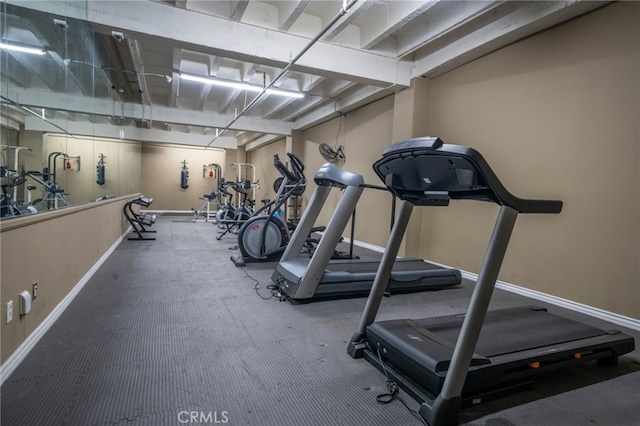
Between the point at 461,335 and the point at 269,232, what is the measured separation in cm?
365

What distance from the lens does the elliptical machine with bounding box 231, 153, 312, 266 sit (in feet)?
15.7

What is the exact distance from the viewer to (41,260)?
2324 millimetres

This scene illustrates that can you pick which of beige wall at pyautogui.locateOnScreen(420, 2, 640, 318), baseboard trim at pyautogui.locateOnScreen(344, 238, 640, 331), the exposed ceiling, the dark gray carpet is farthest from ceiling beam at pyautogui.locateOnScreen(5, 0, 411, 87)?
baseboard trim at pyautogui.locateOnScreen(344, 238, 640, 331)

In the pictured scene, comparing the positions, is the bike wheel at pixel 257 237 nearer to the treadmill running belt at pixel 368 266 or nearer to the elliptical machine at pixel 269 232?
the elliptical machine at pixel 269 232

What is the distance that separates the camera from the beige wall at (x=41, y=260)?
1.84 metres

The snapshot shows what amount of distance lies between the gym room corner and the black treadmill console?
2 centimetres

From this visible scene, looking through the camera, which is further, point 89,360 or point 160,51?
point 160,51

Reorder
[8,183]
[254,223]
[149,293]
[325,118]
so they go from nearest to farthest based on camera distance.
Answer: [8,183] < [149,293] < [254,223] < [325,118]

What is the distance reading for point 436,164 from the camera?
1.71 meters

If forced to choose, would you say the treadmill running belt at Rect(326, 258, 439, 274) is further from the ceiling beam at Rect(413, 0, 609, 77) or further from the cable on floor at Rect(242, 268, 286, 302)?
the ceiling beam at Rect(413, 0, 609, 77)

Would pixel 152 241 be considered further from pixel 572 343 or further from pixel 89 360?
pixel 572 343

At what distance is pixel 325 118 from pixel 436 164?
7.07 m

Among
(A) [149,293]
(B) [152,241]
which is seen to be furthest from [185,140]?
(A) [149,293]

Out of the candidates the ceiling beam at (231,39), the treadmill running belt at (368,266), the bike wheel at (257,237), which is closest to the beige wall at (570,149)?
the treadmill running belt at (368,266)
